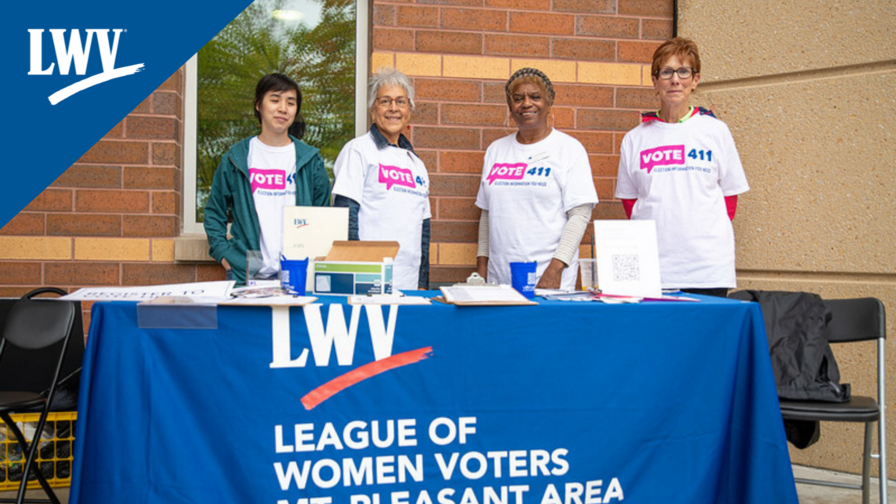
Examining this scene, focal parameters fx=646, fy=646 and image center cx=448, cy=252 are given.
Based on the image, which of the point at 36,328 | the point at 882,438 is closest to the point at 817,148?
the point at 882,438

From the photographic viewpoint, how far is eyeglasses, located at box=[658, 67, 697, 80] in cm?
288

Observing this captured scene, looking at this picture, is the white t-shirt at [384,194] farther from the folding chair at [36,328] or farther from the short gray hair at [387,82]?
the folding chair at [36,328]

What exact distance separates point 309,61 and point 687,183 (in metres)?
2.29

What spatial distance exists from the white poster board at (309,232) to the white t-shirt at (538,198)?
0.94 meters

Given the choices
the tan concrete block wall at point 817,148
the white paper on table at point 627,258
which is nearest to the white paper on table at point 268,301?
the white paper on table at point 627,258

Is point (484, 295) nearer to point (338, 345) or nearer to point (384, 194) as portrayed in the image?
point (338, 345)

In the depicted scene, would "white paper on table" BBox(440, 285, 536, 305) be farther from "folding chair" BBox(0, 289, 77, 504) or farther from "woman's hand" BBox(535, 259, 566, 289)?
"folding chair" BBox(0, 289, 77, 504)

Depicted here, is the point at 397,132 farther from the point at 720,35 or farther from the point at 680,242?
the point at 720,35

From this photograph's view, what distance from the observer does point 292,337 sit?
1.90 meters

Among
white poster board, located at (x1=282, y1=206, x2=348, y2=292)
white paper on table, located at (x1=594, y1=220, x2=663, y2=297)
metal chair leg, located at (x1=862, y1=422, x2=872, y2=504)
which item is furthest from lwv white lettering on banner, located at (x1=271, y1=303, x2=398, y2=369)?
metal chair leg, located at (x1=862, y1=422, x2=872, y2=504)

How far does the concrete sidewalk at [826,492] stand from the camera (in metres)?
2.86

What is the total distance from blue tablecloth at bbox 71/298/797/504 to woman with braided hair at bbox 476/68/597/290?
0.88 metres

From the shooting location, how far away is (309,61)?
12.7ft

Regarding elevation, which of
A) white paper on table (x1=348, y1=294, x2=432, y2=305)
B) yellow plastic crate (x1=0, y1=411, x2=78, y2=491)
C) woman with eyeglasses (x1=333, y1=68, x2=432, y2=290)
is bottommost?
yellow plastic crate (x1=0, y1=411, x2=78, y2=491)
